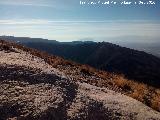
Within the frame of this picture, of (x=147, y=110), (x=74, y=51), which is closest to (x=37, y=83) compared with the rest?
(x=147, y=110)

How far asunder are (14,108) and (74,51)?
126 meters

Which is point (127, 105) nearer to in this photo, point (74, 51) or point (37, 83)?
point (37, 83)

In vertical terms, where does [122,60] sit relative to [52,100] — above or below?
below

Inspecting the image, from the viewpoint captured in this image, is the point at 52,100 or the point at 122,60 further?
the point at 122,60

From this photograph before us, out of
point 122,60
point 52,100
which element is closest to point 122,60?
point 122,60

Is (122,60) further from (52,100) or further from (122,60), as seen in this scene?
(52,100)

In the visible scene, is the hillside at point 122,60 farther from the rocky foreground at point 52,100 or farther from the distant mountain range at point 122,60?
the rocky foreground at point 52,100

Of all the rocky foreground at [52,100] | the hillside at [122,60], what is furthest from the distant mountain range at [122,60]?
the rocky foreground at [52,100]

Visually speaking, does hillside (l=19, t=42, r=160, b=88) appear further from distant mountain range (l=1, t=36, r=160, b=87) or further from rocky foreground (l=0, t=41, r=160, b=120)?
rocky foreground (l=0, t=41, r=160, b=120)

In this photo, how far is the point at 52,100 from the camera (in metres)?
11.0

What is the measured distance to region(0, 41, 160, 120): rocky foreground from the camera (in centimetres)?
1003

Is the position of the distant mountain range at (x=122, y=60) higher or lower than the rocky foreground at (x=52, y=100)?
lower

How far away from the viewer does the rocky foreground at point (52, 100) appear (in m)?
10.0

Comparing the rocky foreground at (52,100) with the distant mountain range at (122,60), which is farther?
the distant mountain range at (122,60)
